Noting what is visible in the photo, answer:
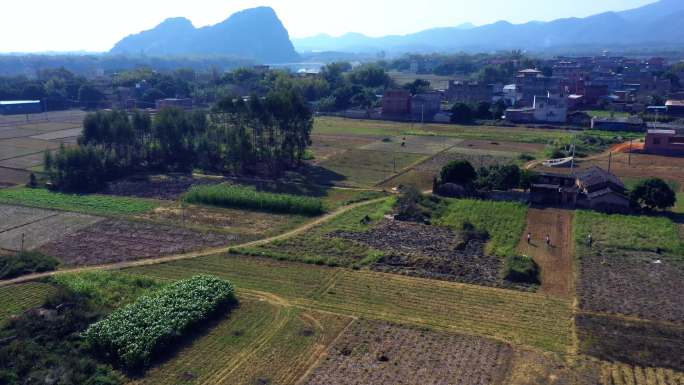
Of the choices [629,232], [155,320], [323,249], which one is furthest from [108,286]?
[629,232]

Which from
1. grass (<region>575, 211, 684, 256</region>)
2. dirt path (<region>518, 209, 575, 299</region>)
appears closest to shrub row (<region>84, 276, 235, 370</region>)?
dirt path (<region>518, 209, 575, 299</region>)

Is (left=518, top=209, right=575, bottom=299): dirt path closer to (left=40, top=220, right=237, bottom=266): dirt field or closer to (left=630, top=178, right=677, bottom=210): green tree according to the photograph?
(left=630, top=178, right=677, bottom=210): green tree

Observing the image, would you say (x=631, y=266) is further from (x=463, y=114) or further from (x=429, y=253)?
(x=463, y=114)

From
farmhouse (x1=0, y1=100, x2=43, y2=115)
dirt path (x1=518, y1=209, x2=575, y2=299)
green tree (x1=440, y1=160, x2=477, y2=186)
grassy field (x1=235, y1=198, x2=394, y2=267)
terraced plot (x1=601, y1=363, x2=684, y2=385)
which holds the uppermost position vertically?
farmhouse (x1=0, y1=100, x2=43, y2=115)

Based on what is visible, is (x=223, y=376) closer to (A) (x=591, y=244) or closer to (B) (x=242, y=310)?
(B) (x=242, y=310)

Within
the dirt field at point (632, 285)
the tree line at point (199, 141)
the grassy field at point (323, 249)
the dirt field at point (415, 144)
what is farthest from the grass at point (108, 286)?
the dirt field at point (415, 144)

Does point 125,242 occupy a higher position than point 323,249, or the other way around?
point 125,242

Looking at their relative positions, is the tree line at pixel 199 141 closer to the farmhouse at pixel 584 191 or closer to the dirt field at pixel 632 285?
the farmhouse at pixel 584 191
